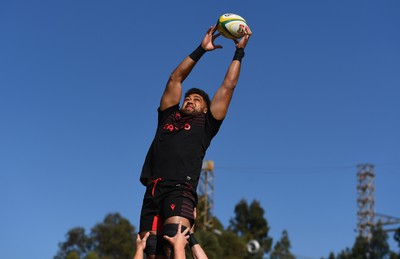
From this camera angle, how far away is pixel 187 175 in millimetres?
8266

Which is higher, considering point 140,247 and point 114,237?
point 114,237

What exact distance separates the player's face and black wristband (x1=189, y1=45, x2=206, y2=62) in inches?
20.8

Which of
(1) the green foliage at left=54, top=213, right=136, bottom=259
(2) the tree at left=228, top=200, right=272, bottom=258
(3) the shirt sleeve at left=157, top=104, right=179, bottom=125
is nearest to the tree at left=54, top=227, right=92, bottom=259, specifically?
(1) the green foliage at left=54, top=213, right=136, bottom=259

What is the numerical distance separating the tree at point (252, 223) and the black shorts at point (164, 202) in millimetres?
64917

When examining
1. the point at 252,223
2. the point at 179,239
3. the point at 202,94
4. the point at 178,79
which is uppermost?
the point at 252,223

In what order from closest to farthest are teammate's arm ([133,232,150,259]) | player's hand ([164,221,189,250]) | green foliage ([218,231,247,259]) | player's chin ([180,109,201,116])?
player's hand ([164,221,189,250]), teammate's arm ([133,232,150,259]), player's chin ([180,109,201,116]), green foliage ([218,231,247,259])

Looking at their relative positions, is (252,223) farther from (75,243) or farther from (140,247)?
(140,247)

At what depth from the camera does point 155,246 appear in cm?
808

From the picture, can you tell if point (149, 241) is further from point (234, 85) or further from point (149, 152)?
point (234, 85)

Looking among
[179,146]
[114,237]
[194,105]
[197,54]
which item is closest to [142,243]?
[179,146]

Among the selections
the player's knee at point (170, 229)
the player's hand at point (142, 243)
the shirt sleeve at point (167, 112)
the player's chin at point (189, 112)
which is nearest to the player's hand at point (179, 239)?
the player's knee at point (170, 229)

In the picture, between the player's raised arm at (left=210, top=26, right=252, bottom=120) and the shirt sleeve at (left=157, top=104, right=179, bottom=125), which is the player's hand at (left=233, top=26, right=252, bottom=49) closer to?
the player's raised arm at (left=210, top=26, right=252, bottom=120)

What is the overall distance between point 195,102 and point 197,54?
69 centimetres

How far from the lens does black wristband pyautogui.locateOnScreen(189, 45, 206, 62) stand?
901cm
